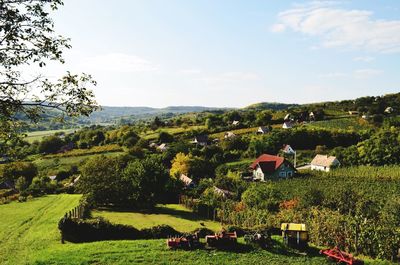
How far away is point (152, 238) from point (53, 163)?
3218 inches

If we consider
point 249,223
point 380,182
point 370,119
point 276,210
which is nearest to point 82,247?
point 249,223

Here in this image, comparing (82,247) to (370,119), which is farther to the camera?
(370,119)

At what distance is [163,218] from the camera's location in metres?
45.0

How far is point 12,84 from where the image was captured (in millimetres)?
13383

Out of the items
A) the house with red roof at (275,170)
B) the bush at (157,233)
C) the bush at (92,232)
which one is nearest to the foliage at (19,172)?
the house with red roof at (275,170)

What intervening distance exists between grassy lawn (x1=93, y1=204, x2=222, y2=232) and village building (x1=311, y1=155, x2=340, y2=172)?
40.0 metres

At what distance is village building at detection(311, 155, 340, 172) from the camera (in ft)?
267

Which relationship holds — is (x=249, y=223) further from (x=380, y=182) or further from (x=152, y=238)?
(x=380, y=182)

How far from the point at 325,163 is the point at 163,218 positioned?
47895mm

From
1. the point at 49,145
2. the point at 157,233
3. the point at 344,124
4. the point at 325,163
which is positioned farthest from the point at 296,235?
the point at 49,145

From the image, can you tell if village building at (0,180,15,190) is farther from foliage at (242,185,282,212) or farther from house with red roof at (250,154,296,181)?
foliage at (242,185,282,212)

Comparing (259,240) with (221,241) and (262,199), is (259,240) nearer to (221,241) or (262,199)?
(221,241)

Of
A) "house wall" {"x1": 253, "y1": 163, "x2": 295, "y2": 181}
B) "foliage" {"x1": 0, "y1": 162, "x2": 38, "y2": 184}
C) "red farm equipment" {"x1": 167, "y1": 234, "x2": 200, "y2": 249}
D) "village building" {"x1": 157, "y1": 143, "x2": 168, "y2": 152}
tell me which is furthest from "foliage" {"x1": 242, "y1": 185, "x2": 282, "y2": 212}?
"village building" {"x1": 157, "y1": 143, "x2": 168, "y2": 152}

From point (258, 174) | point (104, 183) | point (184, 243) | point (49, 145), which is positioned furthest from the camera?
point (49, 145)
